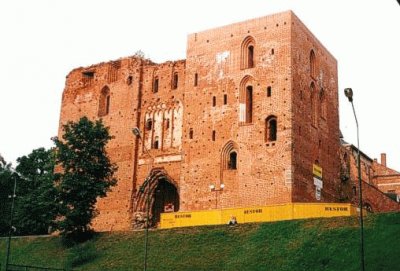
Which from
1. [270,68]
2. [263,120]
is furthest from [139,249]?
[270,68]

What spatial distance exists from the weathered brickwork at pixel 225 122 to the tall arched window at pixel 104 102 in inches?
4.0

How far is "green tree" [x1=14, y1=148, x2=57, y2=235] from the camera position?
43938 millimetres

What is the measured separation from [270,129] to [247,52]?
20.8ft

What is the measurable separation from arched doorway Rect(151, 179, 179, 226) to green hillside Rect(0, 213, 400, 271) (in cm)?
822

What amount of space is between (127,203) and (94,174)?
7027 mm

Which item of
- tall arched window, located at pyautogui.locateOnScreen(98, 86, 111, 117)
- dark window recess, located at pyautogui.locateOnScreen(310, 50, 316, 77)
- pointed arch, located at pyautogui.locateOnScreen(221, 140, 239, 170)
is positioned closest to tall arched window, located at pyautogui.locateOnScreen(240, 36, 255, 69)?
dark window recess, located at pyautogui.locateOnScreen(310, 50, 316, 77)

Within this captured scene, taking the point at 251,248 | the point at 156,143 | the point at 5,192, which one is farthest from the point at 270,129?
the point at 5,192

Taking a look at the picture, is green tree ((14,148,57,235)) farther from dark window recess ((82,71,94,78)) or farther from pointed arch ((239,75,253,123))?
pointed arch ((239,75,253,123))

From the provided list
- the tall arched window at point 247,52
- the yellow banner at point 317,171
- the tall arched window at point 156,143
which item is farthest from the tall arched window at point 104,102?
the yellow banner at point 317,171

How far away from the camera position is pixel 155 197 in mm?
50094

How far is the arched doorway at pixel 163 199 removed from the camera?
162 ft

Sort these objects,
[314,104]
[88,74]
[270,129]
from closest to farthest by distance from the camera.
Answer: [270,129], [314,104], [88,74]

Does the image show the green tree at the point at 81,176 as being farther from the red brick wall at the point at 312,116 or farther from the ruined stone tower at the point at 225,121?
the red brick wall at the point at 312,116

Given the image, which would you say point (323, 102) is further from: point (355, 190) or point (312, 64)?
point (355, 190)
